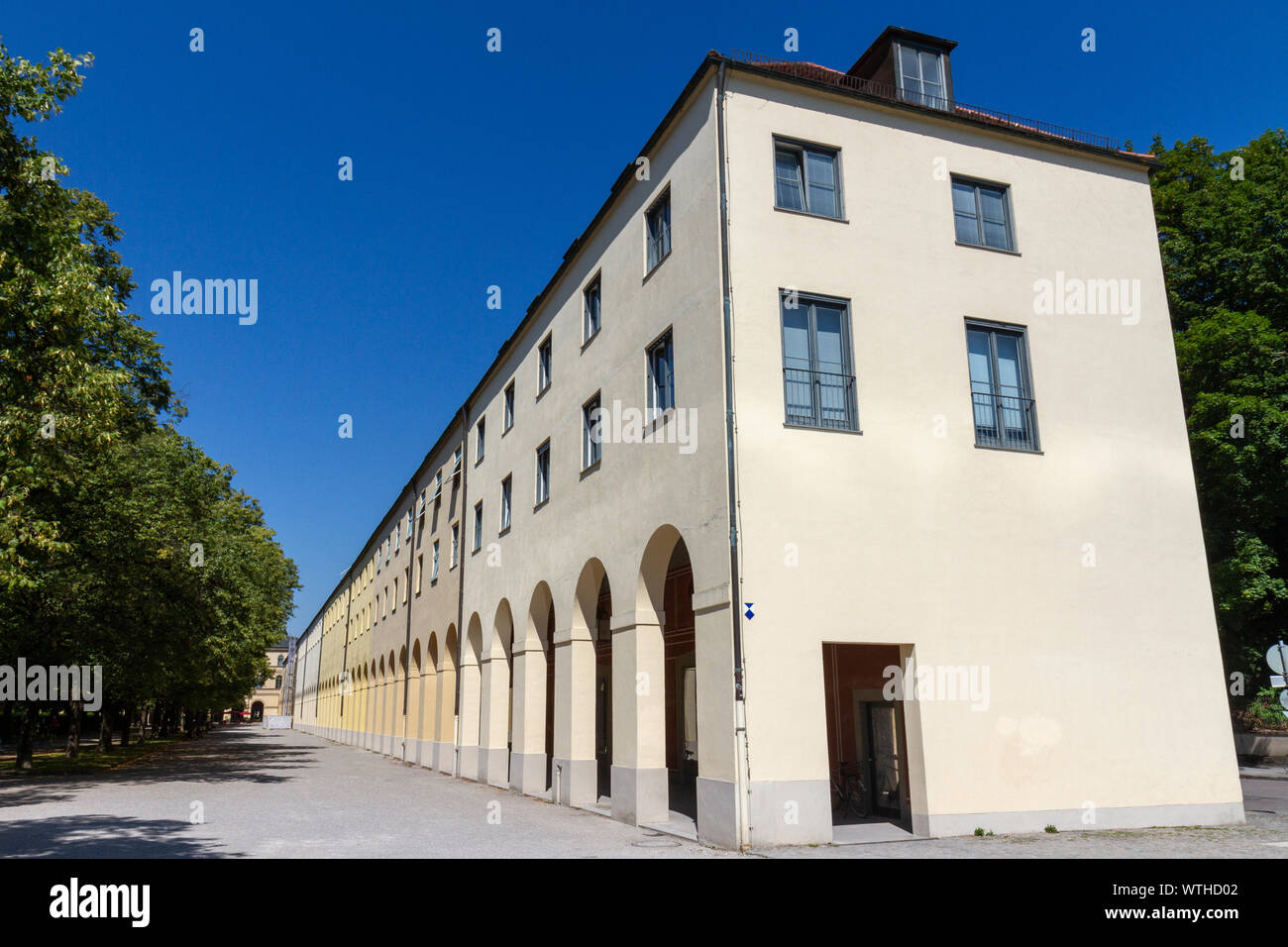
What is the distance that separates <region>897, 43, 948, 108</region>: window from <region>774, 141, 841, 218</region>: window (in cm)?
285

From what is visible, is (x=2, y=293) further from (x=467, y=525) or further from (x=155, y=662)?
(x=467, y=525)

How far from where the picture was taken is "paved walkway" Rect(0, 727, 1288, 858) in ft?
40.0

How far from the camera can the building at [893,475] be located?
13.6 meters

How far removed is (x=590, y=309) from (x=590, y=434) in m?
3.09

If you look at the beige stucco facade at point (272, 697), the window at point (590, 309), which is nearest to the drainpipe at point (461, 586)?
the window at point (590, 309)

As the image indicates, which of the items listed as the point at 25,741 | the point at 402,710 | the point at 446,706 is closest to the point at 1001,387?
the point at 446,706

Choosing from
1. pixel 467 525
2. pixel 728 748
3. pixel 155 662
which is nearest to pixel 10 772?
pixel 155 662

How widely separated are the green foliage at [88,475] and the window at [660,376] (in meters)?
10.0

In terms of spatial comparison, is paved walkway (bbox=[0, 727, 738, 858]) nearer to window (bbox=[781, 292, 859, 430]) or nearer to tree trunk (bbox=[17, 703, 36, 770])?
tree trunk (bbox=[17, 703, 36, 770])

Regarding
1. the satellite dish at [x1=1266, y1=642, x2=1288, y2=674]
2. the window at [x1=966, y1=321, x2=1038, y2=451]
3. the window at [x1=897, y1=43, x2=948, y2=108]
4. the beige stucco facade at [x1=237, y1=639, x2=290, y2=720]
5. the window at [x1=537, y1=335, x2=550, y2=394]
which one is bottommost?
the beige stucco facade at [x1=237, y1=639, x2=290, y2=720]

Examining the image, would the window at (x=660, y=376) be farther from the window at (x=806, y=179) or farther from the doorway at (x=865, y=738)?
the doorway at (x=865, y=738)

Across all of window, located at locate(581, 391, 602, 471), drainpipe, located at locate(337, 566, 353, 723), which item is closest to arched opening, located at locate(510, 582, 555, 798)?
window, located at locate(581, 391, 602, 471)

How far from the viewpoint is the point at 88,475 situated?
21312 mm

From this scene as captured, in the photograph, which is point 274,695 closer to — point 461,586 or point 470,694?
point 461,586
